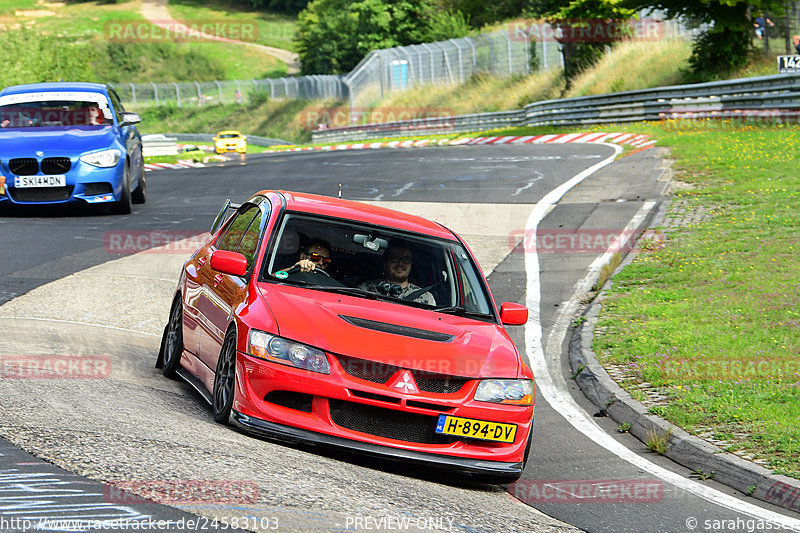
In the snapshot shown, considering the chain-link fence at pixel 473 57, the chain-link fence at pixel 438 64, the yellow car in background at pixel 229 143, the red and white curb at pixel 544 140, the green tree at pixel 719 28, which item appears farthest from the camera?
the yellow car in background at pixel 229 143

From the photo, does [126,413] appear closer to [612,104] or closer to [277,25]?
[612,104]

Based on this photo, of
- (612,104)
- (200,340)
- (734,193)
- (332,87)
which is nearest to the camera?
(200,340)

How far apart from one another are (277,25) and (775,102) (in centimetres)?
12665

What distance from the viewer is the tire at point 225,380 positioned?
670 cm

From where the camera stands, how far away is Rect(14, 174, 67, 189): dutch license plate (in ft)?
55.2

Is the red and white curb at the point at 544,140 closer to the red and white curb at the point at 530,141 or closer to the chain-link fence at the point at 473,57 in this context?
the red and white curb at the point at 530,141

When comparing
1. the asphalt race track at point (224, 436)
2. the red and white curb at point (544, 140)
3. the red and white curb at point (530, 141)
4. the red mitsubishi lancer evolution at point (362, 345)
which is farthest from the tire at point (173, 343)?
the red and white curb at point (544, 140)

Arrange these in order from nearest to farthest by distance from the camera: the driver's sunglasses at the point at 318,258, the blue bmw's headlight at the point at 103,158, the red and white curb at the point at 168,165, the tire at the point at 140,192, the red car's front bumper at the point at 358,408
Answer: the red car's front bumper at the point at 358,408 < the driver's sunglasses at the point at 318,258 < the blue bmw's headlight at the point at 103,158 < the tire at the point at 140,192 < the red and white curb at the point at 168,165

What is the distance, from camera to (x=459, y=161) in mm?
27625

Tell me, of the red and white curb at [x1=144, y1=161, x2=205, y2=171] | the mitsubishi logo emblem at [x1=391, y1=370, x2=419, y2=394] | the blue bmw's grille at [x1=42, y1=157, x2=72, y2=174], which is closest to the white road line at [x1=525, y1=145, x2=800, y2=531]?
the mitsubishi logo emblem at [x1=391, y1=370, x2=419, y2=394]

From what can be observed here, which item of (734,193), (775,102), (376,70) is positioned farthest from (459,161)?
(376,70)

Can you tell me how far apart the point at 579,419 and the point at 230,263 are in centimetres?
328

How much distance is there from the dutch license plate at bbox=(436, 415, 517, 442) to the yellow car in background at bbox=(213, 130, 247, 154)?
56152 millimetres

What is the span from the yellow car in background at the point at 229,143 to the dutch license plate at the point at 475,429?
184 feet
